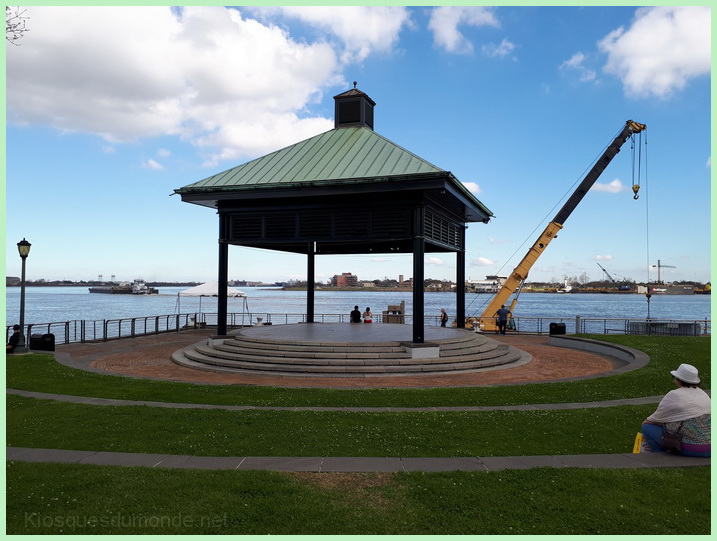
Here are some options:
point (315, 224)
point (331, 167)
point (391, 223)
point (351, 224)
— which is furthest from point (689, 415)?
point (331, 167)

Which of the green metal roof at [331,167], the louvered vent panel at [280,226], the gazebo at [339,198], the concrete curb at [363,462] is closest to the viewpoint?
the concrete curb at [363,462]

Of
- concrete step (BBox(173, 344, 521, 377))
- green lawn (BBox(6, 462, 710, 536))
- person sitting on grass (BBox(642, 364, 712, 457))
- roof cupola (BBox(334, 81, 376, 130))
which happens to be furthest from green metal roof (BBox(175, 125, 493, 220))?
green lawn (BBox(6, 462, 710, 536))

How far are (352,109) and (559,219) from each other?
66.0 feet

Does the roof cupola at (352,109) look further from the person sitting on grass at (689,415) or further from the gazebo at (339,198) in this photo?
the person sitting on grass at (689,415)

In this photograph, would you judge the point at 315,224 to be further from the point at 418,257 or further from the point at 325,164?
the point at 418,257

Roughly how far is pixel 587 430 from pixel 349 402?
15.3 feet

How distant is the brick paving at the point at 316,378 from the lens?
1430 centimetres

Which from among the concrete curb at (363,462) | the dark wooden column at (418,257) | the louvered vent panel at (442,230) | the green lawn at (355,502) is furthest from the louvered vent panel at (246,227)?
the green lawn at (355,502)

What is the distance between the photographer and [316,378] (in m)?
15.0

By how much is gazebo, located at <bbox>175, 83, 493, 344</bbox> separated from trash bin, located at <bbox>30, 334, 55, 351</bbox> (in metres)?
6.98

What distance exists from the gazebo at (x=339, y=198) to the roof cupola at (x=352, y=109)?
1.08 metres

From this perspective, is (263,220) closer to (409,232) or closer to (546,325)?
(409,232)

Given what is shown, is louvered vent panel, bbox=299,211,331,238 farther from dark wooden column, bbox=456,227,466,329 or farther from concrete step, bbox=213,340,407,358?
dark wooden column, bbox=456,227,466,329

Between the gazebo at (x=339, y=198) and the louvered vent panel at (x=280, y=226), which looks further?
the louvered vent panel at (x=280, y=226)
